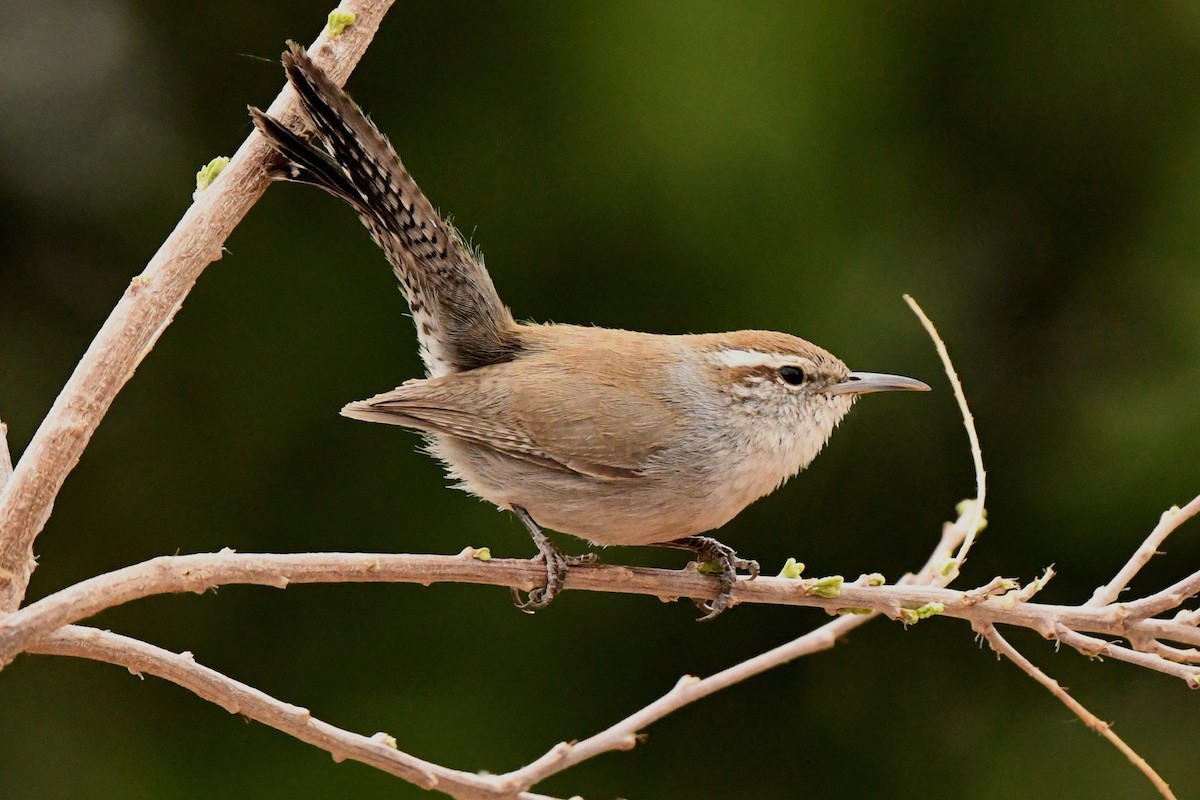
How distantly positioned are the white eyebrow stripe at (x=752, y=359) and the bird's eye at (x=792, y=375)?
0.01 metres

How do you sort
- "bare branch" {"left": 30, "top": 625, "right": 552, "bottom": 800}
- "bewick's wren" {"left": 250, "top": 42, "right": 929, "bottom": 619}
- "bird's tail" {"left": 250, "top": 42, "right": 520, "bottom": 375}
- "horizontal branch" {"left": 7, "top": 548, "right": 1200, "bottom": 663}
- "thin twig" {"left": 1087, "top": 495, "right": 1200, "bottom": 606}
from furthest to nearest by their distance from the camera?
"bewick's wren" {"left": 250, "top": 42, "right": 929, "bottom": 619} → "bird's tail" {"left": 250, "top": 42, "right": 520, "bottom": 375} → "thin twig" {"left": 1087, "top": 495, "right": 1200, "bottom": 606} → "bare branch" {"left": 30, "top": 625, "right": 552, "bottom": 800} → "horizontal branch" {"left": 7, "top": 548, "right": 1200, "bottom": 663}

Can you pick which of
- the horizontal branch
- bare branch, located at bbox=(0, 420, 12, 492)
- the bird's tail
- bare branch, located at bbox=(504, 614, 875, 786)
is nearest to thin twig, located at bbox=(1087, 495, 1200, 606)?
the horizontal branch

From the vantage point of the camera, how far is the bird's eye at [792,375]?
7.32ft

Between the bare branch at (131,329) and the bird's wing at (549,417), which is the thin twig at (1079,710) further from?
the bare branch at (131,329)

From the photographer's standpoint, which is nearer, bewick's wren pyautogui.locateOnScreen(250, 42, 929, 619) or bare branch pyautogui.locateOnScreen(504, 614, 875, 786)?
bare branch pyautogui.locateOnScreen(504, 614, 875, 786)

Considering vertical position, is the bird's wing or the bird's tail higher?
the bird's tail

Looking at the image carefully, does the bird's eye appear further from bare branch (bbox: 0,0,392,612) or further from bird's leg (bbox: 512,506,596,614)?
bare branch (bbox: 0,0,392,612)

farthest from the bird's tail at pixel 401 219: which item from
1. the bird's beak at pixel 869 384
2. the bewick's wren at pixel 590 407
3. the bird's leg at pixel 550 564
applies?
the bird's beak at pixel 869 384

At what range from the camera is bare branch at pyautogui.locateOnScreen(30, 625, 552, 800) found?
1667 millimetres

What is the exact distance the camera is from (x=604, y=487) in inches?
86.0

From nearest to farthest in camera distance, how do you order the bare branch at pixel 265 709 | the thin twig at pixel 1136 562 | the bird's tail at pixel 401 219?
the bare branch at pixel 265 709, the thin twig at pixel 1136 562, the bird's tail at pixel 401 219

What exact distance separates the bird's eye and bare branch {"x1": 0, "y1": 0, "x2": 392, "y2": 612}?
94cm

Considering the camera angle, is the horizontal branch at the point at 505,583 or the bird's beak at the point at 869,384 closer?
the horizontal branch at the point at 505,583

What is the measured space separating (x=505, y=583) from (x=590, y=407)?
46 centimetres
